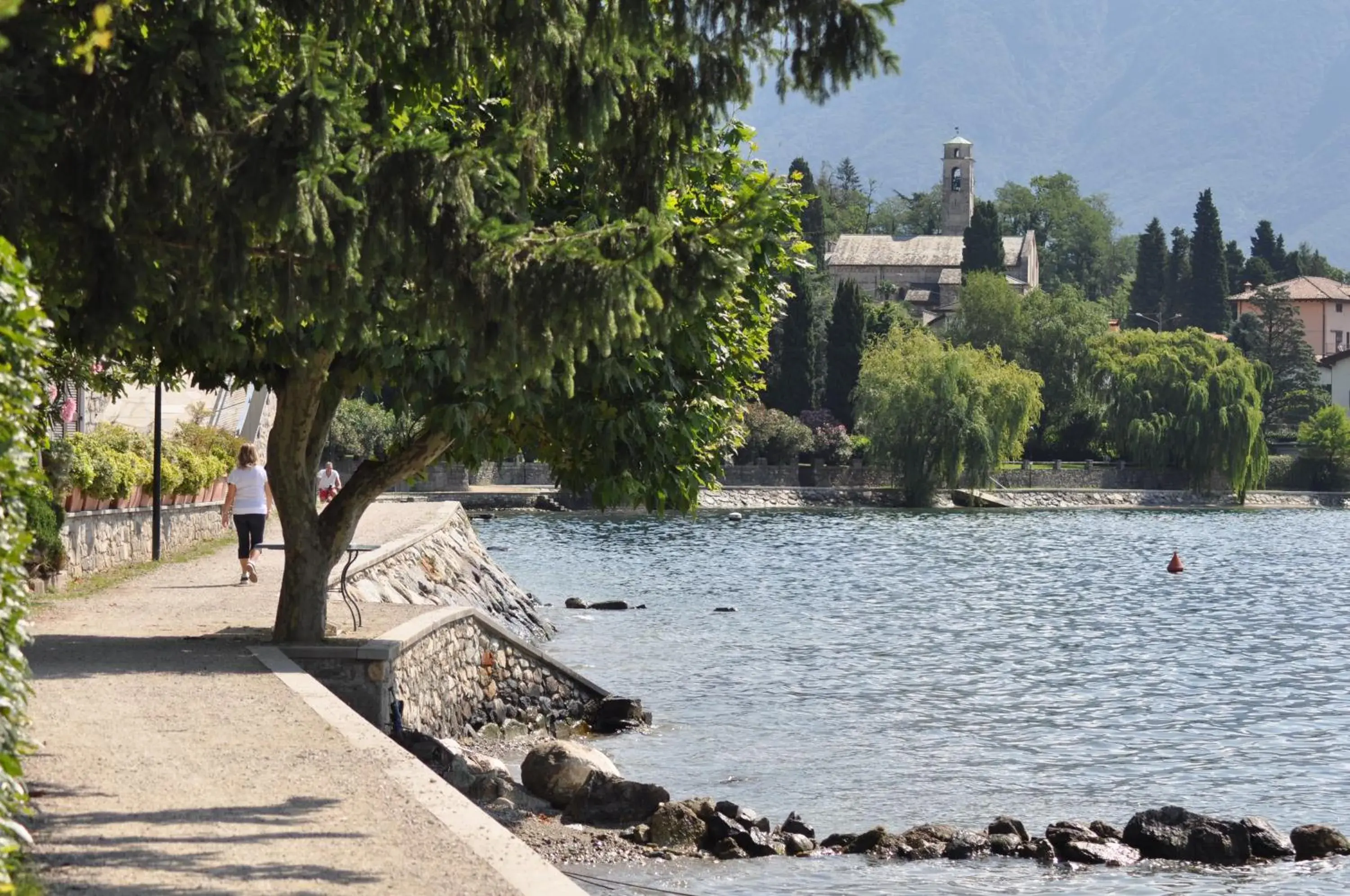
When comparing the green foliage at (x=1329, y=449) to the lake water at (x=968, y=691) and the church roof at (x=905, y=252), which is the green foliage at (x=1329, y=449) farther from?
the church roof at (x=905, y=252)

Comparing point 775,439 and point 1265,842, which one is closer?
point 1265,842

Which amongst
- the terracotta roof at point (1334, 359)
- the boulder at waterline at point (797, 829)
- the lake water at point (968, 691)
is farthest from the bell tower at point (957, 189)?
the boulder at waterline at point (797, 829)

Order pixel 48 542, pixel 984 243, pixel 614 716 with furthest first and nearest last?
1. pixel 984 243
2. pixel 614 716
3. pixel 48 542

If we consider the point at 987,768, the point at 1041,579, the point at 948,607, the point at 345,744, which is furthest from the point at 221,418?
the point at 345,744

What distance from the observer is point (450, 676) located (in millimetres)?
16719

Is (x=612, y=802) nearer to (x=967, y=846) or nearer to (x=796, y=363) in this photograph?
(x=967, y=846)

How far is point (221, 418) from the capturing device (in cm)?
4094

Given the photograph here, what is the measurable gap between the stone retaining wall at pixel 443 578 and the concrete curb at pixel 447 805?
857 cm

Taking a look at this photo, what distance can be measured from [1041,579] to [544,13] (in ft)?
126

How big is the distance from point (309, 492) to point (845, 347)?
75522 millimetres

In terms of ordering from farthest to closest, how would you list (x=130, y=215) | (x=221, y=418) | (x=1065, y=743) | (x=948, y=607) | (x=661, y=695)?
(x=221, y=418) < (x=948, y=607) < (x=661, y=695) < (x=1065, y=743) < (x=130, y=215)

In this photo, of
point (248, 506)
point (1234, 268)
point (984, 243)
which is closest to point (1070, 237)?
point (1234, 268)

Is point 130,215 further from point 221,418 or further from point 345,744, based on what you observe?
point 221,418

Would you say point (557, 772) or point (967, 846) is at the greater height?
point (557, 772)
